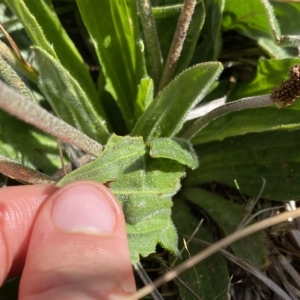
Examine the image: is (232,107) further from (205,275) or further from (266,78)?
(205,275)

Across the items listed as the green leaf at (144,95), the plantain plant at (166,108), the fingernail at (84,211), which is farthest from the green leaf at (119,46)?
the fingernail at (84,211)

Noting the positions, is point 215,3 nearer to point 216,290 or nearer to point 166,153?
point 166,153

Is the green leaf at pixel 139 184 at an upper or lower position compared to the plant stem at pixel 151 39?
lower

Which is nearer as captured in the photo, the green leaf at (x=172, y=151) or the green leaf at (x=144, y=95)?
the green leaf at (x=172, y=151)

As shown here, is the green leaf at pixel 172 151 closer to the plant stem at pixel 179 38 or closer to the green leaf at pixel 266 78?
the plant stem at pixel 179 38

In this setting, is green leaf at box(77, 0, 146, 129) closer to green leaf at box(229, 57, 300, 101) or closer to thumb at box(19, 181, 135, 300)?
green leaf at box(229, 57, 300, 101)

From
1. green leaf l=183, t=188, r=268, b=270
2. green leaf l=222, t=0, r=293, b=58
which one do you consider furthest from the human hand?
green leaf l=222, t=0, r=293, b=58

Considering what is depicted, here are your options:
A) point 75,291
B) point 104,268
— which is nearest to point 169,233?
point 104,268
